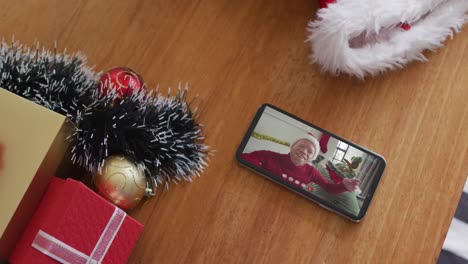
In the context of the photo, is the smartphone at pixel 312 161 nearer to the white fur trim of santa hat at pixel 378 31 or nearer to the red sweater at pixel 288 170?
the red sweater at pixel 288 170

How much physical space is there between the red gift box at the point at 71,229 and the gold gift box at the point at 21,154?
0.02m

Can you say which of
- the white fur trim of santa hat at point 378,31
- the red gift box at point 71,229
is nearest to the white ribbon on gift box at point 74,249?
Result: the red gift box at point 71,229

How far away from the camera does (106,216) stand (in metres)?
0.58

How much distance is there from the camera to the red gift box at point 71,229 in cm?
56

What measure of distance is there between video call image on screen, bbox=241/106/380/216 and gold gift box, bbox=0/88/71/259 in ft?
0.90

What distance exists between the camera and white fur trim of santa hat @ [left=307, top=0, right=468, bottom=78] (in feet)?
2.24

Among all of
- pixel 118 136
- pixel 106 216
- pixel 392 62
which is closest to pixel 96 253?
pixel 106 216

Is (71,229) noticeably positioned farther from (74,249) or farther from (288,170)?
(288,170)

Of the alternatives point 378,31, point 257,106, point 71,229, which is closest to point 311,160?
point 257,106

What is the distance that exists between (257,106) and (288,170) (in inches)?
4.4

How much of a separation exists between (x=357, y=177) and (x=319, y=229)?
0.32 ft

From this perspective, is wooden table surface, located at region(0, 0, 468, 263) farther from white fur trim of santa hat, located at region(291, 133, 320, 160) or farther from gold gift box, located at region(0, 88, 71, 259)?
gold gift box, located at region(0, 88, 71, 259)

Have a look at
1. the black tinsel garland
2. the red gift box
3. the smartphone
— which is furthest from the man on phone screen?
the red gift box

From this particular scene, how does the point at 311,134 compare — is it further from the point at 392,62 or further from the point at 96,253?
the point at 96,253
